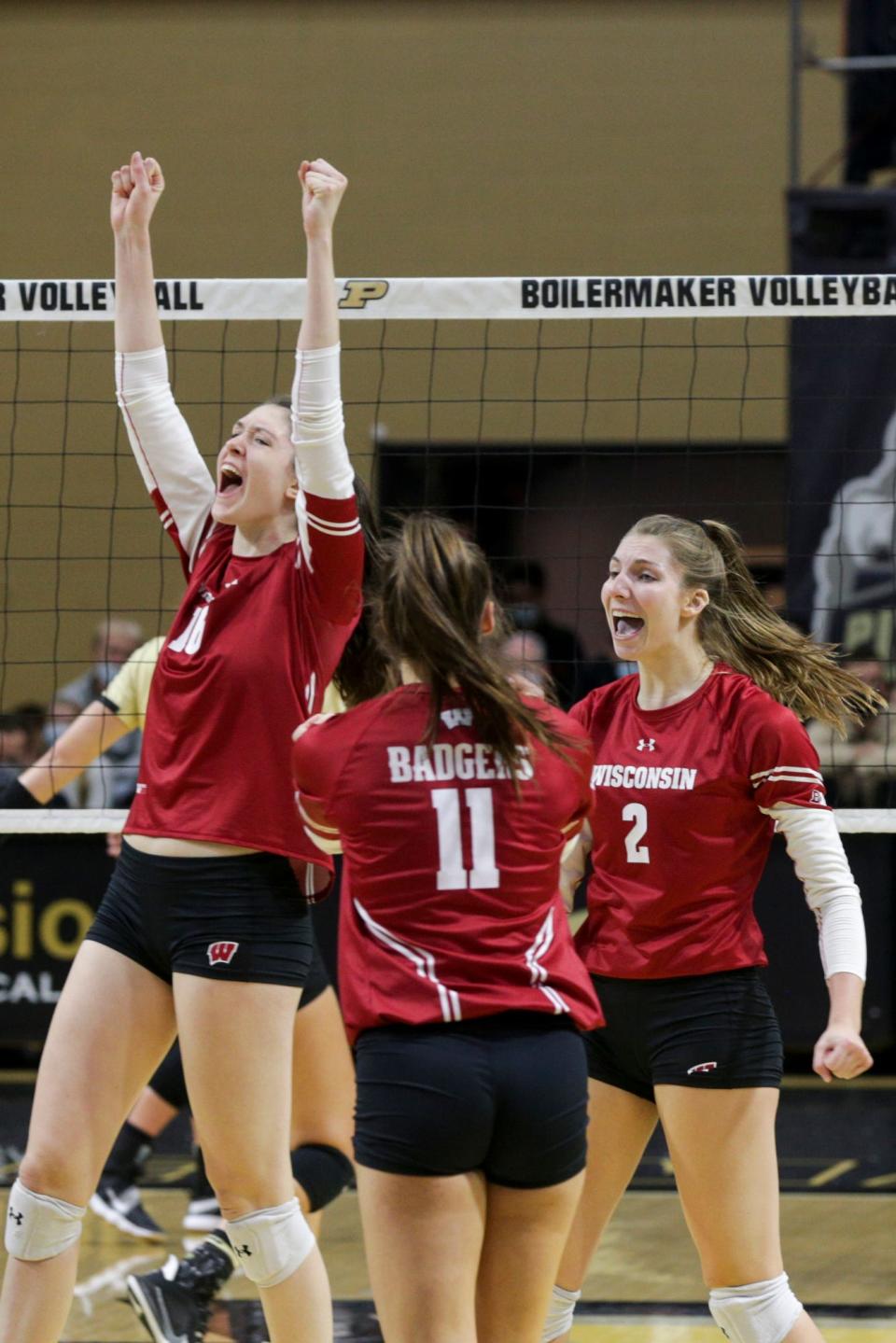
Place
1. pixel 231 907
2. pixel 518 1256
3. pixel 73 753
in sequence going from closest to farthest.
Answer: pixel 518 1256 < pixel 231 907 < pixel 73 753

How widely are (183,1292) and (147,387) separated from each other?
2.22 metres

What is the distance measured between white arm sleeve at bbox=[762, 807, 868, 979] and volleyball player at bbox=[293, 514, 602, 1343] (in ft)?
2.57

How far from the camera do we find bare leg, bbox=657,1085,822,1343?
11.1 ft

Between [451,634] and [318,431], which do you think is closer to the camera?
[451,634]

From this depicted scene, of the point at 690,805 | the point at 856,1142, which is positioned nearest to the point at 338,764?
the point at 690,805

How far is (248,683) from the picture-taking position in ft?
11.0

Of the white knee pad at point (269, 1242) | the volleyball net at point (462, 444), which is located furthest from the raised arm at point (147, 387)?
the volleyball net at point (462, 444)

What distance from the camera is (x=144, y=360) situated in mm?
3615

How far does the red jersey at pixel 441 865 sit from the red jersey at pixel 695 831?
0.77 metres

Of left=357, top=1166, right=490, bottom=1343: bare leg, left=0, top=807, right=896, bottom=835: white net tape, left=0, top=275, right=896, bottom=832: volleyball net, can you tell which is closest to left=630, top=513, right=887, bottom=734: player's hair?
left=0, top=807, right=896, bottom=835: white net tape

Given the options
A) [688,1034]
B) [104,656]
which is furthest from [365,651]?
[104,656]

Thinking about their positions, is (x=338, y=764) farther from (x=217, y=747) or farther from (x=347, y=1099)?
(x=347, y=1099)

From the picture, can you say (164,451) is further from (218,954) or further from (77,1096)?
(77,1096)

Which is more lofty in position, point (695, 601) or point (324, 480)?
point (324, 480)
